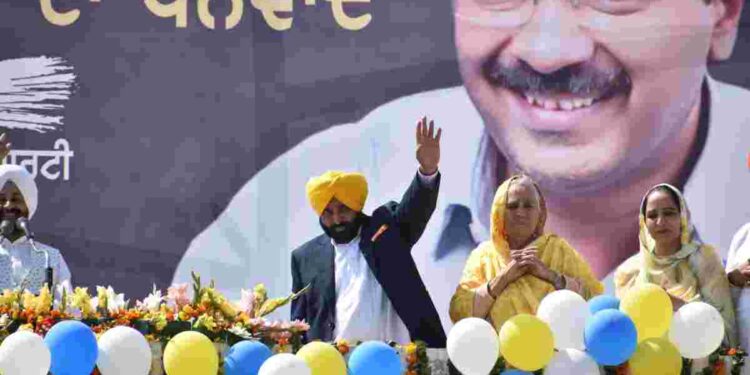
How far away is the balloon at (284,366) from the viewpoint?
225 inches

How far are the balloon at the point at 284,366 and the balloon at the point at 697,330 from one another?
4.34 ft

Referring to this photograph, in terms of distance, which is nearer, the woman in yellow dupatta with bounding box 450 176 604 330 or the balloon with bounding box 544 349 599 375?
the balloon with bounding box 544 349 599 375

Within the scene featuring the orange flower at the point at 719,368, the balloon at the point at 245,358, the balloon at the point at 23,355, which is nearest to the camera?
the balloon at the point at 23,355

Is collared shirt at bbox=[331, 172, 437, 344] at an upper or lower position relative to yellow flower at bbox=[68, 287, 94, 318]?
lower

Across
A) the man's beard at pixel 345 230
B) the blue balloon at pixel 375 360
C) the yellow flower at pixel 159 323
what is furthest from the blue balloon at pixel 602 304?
the yellow flower at pixel 159 323

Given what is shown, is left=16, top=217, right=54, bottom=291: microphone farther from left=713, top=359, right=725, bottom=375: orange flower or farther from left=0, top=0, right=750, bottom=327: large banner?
left=713, top=359, right=725, bottom=375: orange flower

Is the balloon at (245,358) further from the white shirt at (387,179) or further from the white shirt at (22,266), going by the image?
the white shirt at (387,179)

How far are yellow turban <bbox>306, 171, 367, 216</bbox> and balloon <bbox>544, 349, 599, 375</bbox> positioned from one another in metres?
0.96

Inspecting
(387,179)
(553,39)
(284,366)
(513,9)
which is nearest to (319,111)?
(387,179)

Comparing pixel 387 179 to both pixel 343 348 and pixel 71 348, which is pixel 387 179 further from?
pixel 71 348

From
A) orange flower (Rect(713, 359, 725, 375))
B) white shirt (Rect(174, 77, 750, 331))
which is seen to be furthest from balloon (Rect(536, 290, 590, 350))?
white shirt (Rect(174, 77, 750, 331))

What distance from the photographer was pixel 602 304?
20.6ft

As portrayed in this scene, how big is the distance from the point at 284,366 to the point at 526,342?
807mm

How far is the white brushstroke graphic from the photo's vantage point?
8.51 meters
